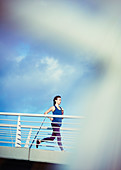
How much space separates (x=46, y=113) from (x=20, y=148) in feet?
3.32

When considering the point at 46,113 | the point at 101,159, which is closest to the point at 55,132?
the point at 46,113

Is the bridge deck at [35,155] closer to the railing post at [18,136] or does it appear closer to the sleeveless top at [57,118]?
the railing post at [18,136]

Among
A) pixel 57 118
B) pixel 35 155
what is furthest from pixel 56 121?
pixel 35 155

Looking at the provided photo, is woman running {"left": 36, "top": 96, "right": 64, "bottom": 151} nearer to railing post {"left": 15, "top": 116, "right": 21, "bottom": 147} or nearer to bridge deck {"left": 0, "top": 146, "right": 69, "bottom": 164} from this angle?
bridge deck {"left": 0, "top": 146, "right": 69, "bottom": 164}

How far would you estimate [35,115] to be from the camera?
4.95 m

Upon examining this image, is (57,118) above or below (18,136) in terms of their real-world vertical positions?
above

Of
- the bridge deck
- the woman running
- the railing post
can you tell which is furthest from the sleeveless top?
the railing post

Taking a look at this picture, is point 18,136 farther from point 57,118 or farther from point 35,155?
point 57,118

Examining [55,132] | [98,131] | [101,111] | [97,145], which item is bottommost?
[97,145]

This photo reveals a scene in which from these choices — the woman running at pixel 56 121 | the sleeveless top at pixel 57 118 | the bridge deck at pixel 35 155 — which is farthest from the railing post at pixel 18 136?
the sleeveless top at pixel 57 118

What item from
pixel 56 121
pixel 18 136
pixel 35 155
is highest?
pixel 56 121

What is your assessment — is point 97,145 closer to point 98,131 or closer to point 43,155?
point 98,131

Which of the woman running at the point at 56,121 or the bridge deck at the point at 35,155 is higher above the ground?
the woman running at the point at 56,121

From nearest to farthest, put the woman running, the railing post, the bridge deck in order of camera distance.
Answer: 1. the bridge deck
2. the woman running
3. the railing post
